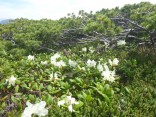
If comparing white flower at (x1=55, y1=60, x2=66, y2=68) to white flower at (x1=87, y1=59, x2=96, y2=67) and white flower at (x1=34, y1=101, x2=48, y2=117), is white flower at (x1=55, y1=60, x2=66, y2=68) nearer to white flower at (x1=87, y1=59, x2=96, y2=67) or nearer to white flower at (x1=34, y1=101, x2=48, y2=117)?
white flower at (x1=87, y1=59, x2=96, y2=67)

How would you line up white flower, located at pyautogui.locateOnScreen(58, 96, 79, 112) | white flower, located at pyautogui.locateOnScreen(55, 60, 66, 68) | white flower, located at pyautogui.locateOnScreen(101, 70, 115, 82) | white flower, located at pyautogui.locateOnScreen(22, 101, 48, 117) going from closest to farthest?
white flower, located at pyautogui.locateOnScreen(22, 101, 48, 117), white flower, located at pyautogui.locateOnScreen(58, 96, 79, 112), white flower, located at pyautogui.locateOnScreen(101, 70, 115, 82), white flower, located at pyautogui.locateOnScreen(55, 60, 66, 68)

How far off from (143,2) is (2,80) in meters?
9.16

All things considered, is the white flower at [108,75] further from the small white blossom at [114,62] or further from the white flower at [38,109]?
the white flower at [38,109]

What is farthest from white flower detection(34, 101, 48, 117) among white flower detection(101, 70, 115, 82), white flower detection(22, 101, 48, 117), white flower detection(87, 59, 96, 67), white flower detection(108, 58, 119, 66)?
white flower detection(108, 58, 119, 66)

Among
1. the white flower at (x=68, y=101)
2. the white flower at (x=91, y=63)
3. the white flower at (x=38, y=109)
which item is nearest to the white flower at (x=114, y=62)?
the white flower at (x=91, y=63)

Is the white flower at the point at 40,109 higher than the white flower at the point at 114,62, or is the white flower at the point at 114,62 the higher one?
the white flower at the point at 114,62

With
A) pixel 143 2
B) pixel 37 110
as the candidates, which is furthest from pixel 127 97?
pixel 143 2

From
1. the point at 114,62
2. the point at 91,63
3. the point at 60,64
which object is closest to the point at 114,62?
the point at 114,62

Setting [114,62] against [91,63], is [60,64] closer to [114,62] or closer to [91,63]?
[91,63]

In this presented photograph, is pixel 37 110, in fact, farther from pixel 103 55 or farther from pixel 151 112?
pixel 103 55

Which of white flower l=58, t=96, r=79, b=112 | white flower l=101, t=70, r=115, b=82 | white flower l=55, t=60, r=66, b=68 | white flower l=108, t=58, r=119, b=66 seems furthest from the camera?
white flower l=108, t=58, r=119, b=66

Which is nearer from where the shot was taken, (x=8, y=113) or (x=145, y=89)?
(x=8, y=113)

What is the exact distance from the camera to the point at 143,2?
545 inches

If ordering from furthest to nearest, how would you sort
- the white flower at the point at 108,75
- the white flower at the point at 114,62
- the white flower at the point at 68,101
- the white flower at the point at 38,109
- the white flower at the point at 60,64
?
the white flower at the point at 114,62 < the white flower at the point at 60,64 < the white flower at the point at 108,75 < the white flower at the point at 68,101 < the white flower at the point at 38,109
